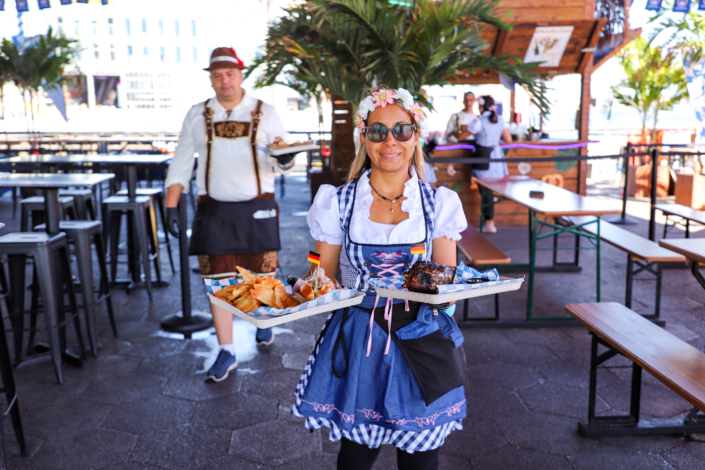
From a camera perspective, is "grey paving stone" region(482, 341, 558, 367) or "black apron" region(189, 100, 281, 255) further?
"grey paving stone" region(482, 341, 558, 367)

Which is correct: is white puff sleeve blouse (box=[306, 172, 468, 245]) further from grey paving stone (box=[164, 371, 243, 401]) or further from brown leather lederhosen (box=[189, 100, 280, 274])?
grey paving stone (box=[164, 371, 243, 401])

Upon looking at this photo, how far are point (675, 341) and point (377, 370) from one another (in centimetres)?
157

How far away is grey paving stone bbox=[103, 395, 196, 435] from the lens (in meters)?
2.88

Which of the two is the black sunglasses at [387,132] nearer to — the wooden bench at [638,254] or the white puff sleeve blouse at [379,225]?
the white puff sleeve blouse at [379,225]

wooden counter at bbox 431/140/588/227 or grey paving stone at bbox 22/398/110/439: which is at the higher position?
wooden counter at bbox 431/140/588/227

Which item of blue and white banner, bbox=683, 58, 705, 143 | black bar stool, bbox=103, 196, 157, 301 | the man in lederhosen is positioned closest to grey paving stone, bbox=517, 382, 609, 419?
the man in lederhosen

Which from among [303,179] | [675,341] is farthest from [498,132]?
[303,179]

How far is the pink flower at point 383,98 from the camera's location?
1.83 meters

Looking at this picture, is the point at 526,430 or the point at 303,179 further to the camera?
the point at 303,179

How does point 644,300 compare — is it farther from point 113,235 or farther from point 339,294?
point 113,235

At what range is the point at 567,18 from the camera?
7754mm

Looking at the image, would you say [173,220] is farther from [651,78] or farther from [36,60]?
[36,60]

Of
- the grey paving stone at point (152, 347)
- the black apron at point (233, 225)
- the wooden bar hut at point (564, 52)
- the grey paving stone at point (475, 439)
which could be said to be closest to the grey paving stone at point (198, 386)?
the grey paving stone at point (152, 347)

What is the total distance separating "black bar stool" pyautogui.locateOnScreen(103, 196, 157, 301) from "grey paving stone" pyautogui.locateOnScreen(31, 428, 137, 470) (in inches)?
86.9
